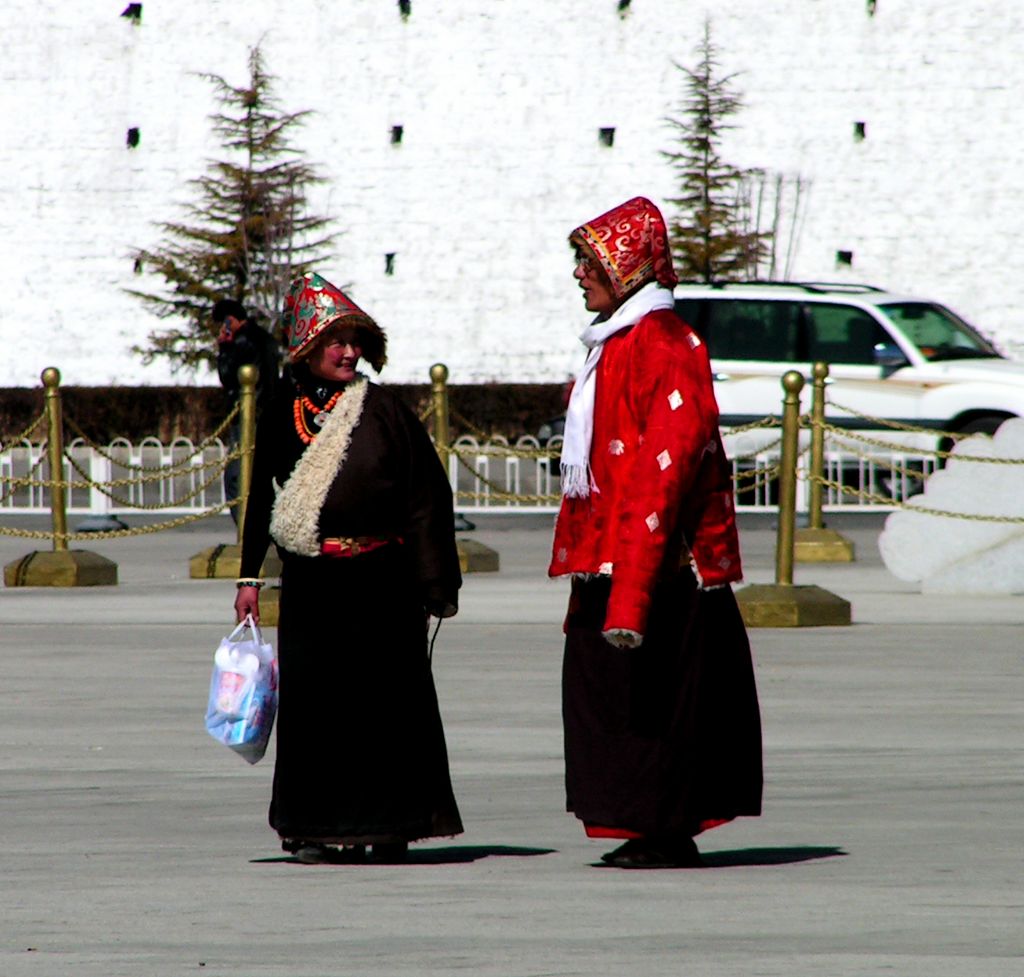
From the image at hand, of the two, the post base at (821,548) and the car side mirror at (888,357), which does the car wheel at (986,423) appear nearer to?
the car side mirror at (888,357)

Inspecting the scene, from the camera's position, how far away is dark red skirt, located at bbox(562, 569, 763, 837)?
18.6 ft

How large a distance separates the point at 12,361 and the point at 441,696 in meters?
35.7

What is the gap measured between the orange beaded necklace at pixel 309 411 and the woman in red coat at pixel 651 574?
2.05 feet

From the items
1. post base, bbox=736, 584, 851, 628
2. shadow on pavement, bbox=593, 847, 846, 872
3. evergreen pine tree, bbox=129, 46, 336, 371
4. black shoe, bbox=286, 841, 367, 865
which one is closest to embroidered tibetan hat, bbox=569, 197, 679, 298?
shadow on pavement, bbox=593, 847, 846, 872

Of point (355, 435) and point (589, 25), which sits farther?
point (589, 25)

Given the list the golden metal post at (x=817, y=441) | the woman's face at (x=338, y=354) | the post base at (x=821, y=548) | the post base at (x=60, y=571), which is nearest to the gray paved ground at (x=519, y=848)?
the woman's face at (x=338, y=354)

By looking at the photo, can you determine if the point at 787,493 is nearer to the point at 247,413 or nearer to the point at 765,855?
the point at 247,413

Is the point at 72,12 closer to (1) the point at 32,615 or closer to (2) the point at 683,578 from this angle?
(1) the point at 32,615

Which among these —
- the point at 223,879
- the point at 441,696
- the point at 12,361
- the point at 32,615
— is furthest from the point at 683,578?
the point at 12,361

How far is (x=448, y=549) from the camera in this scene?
5906 millimetres

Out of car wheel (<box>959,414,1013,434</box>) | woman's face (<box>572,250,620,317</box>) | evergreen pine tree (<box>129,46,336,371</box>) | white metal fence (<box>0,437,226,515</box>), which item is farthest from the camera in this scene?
evergreen pine tree (<box>129,46,336,371</box>)

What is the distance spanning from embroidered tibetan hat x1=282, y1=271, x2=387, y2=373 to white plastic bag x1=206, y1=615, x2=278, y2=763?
0.69 m

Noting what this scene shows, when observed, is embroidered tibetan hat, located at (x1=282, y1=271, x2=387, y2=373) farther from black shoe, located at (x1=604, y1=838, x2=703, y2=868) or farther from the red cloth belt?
black shoe, located at (x1=604, y1=838, x2=703, y2=868)

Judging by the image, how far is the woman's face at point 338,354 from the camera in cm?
600
